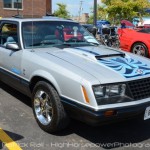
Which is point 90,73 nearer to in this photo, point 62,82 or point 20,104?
point 62,82

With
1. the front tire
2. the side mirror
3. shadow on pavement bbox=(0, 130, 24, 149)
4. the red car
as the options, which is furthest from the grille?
the red car

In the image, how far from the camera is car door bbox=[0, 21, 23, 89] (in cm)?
483

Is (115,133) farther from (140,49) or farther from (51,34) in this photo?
(140,49)

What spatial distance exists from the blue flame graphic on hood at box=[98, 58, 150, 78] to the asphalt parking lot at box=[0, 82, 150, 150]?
90 centimetres

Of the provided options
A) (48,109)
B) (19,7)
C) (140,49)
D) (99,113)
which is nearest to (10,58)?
(48,109)

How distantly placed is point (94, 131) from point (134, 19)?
2358 cm

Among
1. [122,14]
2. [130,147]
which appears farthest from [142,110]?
[122,14]

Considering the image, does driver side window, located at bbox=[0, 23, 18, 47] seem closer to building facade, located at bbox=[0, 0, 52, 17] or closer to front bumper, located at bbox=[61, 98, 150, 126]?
front bumper, located at bbox=[61, 98, 150, 126]

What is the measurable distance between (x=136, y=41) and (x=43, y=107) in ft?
21.9

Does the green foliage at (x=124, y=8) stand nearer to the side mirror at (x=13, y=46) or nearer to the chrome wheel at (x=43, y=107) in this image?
the side mirror at (x=13, y=46)

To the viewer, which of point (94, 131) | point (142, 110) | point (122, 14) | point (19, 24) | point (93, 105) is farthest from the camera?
point (122, 14)

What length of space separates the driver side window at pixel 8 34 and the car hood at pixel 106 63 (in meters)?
1.14

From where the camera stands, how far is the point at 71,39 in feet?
16.9

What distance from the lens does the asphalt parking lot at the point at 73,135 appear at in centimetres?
379
